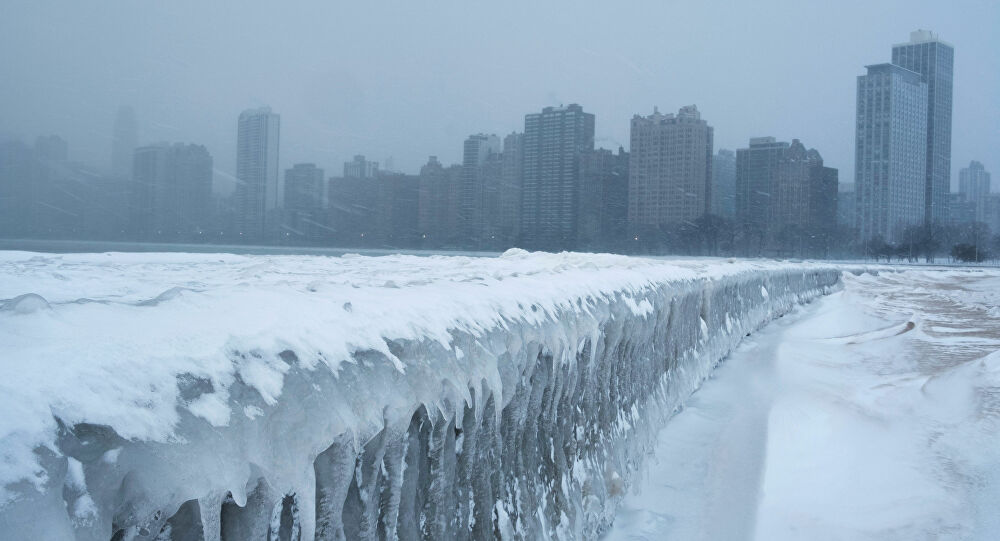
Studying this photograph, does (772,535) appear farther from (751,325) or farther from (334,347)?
Answer: (751,325)

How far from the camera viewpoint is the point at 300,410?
1.53 m

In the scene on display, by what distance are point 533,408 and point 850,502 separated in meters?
2.17

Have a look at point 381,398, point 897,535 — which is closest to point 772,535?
point 897,535

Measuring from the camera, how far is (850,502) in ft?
13.1

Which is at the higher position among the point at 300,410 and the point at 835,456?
the point at 300,410

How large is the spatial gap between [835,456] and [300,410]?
14.0 feet

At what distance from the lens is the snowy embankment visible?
1109 mm

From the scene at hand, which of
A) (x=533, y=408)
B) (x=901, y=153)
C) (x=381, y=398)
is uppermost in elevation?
(x=901, y=153)

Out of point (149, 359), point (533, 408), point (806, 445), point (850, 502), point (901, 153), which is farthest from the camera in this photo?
point (901, 153)

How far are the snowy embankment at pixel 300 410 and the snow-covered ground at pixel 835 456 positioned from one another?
0.87m

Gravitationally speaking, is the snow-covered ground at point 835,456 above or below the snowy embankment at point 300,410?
below

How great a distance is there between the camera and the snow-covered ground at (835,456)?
145 inches

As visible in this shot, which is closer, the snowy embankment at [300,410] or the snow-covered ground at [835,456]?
the snowy embankment at [300,410]

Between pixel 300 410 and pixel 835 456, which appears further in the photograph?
pixel 835 456
